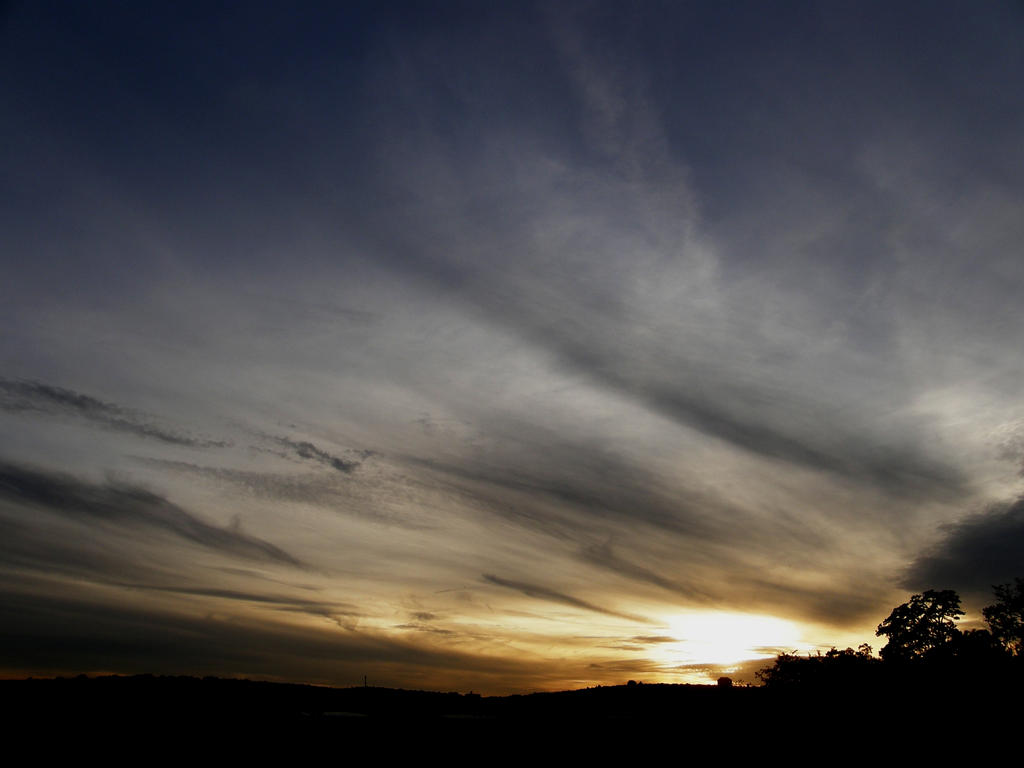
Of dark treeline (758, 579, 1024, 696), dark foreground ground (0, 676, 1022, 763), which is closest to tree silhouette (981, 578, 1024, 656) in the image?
dark treeline (758, 579, 1024, 696)

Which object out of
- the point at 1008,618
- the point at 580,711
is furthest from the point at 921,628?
the point at 580,711

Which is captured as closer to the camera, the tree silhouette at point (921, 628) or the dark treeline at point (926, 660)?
the dark treeline at point (926, 660)

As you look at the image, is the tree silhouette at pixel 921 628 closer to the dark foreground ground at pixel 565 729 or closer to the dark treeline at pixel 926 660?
the dark treeline at pixel 926 660

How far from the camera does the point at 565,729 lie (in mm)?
52719

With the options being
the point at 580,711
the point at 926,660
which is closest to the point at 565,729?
the point at 580,711

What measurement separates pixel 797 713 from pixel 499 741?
85.4 feet

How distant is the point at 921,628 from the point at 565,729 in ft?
270

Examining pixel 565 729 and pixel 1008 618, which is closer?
pixel 565 729

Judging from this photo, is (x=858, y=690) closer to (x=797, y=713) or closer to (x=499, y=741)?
(x=797, y=713)

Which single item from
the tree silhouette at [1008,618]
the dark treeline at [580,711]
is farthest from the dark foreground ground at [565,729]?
the tree silhouette at [1008,618]

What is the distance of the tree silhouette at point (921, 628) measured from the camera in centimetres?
10106

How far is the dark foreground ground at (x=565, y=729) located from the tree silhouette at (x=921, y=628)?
51.1 m

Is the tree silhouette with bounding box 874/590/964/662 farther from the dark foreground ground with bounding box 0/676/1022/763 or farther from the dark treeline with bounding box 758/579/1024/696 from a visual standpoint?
the dark foreground ground with bounding box 0/676/1022/763

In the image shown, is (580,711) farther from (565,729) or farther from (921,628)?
(921,628)
